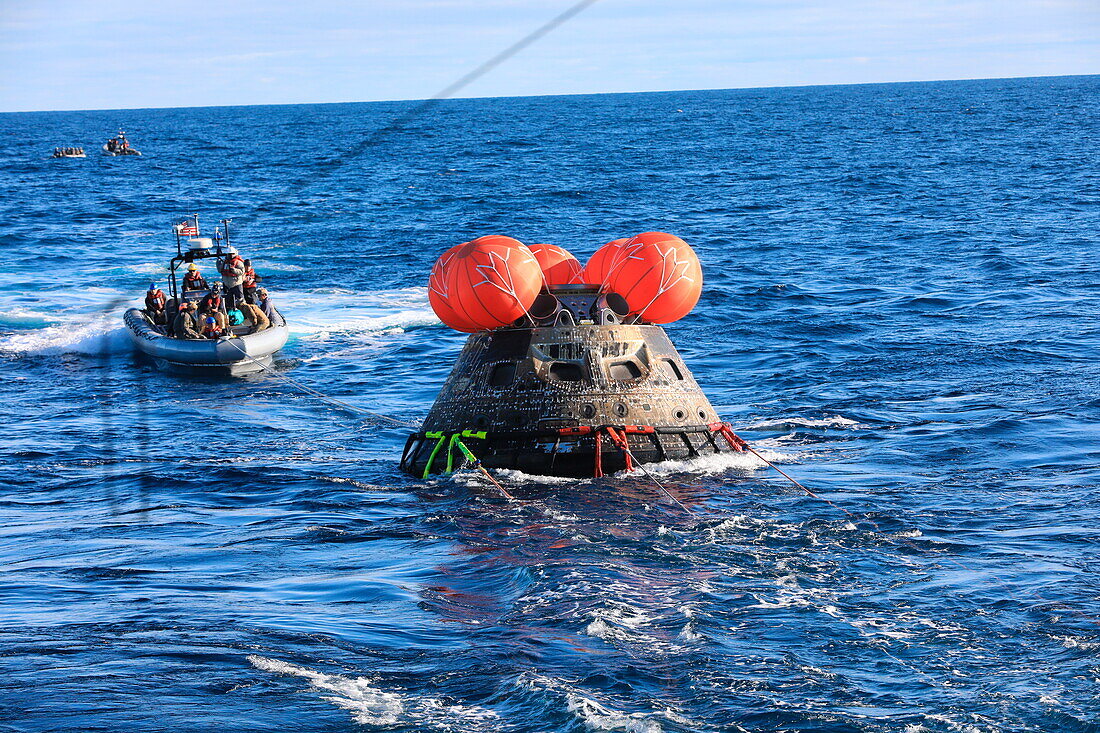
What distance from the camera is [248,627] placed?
1095cm

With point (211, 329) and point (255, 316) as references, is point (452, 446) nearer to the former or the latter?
point (211, 329)

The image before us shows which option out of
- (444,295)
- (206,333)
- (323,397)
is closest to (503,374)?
(444,295)

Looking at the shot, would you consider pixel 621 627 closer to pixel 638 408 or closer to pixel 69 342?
pixel 638 408

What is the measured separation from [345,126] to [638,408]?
5353 inches

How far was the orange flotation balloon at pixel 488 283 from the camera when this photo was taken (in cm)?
1582

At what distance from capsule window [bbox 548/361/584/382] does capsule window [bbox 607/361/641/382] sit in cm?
40

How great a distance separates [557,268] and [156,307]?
611 inches

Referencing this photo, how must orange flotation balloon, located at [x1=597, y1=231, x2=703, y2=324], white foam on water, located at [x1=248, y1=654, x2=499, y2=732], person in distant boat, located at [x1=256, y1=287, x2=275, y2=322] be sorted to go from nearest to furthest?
white foam on water, located at [x1=248, y1=654, x2=499, y2=732] → orange flotation balloon, located at [x1=597, y1=231, x2=703, y2=324] → person in distant boat, located at [x1=256, y1=287, x2=275, y2=322]

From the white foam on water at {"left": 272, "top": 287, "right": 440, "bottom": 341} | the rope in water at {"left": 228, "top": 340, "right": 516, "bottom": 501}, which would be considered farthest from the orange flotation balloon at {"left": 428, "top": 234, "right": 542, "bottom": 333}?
the white foam on water at {"left": 272, "top": 287, "right": 440, "bottom": 341}

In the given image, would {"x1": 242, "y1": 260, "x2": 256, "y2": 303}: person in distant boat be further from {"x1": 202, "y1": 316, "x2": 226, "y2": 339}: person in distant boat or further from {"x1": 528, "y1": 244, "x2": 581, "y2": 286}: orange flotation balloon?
{"x1": 528, "y1": 244, "x2": 581, "y2": 286}: orange flotation balloon

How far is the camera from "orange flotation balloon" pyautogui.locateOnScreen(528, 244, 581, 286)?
17266mm

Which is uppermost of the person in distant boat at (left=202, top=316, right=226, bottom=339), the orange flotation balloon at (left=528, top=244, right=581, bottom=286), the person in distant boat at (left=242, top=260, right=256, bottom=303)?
the orange flotation balloon at (left=528, top=244, right=581, bottom=286)

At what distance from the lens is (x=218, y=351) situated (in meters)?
26.2

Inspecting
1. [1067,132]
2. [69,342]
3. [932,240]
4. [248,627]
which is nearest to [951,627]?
[248,627]
